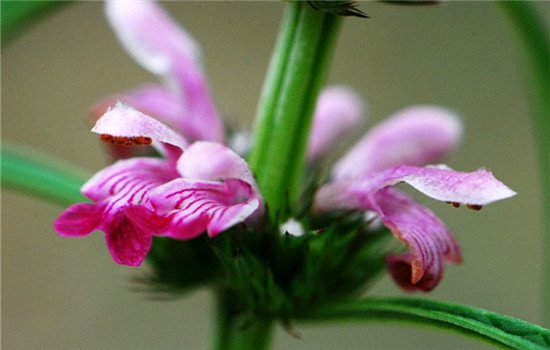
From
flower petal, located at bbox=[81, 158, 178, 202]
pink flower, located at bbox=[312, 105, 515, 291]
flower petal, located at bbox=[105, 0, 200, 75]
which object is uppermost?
flower petal, located at bbox=[105, 0, 200, 75]

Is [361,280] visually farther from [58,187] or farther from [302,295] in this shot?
[58,187]

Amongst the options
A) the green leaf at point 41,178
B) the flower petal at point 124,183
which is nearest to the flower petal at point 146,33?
the green leaf at point 41,178

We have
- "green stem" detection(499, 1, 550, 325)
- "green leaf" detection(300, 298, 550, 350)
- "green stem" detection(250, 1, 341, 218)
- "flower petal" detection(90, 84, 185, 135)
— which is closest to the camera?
"green leaf" detection(300, 298, 550, 350)

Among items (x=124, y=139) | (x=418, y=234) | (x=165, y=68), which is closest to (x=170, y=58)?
(x=165, y=68)

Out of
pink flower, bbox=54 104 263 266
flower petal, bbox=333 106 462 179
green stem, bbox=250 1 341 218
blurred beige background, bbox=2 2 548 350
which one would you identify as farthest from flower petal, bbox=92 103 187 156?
blurred beige background, bbox=2 2 548 350

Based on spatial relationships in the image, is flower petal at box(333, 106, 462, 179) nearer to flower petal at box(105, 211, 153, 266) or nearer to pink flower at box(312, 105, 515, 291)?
pink flower at box(312, 105, 515, 291)

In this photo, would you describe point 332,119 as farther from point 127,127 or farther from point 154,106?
point 127,127
